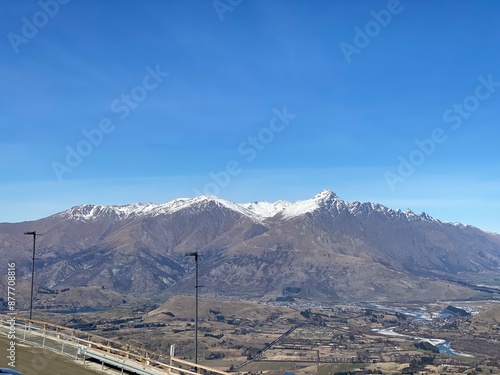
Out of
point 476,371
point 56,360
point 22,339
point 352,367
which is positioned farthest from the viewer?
point 352,367

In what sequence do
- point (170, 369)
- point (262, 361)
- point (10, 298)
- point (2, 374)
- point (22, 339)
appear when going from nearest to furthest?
point (2, 374)
point (170, 369)
point (22, 339)
point (10, 298)
point (262, 361)

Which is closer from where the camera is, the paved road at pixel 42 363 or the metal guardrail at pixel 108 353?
the metal guardrail at pixel 108 353

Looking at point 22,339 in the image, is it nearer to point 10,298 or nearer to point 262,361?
point 10,298

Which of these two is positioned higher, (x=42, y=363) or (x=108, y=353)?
(x=108, y=353)

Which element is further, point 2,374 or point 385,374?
point 385,374

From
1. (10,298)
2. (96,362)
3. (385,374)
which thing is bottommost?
(385,374)

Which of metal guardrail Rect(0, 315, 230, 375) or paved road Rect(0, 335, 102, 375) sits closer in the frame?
metal guardrail Rect(0, 315, 230, 375)

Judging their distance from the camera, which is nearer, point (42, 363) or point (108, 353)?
point (42, 363)

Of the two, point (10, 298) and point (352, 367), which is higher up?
point (10, 298)

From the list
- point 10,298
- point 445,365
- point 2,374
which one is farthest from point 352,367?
point 2,374

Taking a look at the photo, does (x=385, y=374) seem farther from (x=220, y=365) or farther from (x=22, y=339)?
(x=22, y=339)
